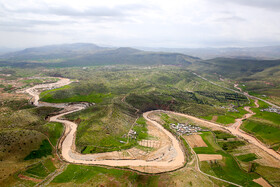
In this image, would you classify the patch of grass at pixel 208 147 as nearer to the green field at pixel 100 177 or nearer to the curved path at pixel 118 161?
the curved path at pixel 118 161

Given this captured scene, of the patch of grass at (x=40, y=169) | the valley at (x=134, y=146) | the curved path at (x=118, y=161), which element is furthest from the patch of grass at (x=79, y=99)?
the patch of grass at (x=40, y=169)

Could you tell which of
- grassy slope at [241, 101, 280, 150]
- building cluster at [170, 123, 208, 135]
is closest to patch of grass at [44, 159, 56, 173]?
building cluster at [170, 123, 208, 135]

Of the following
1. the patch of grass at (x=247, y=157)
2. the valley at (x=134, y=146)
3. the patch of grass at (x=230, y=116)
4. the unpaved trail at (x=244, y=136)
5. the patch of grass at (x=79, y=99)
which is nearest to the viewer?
the valley at (x=134, y=146)

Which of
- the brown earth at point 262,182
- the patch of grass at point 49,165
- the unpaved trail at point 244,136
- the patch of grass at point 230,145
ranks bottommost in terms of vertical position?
the unpaved trail at point 244,136

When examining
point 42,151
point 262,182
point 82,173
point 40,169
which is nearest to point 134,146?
point 82,173

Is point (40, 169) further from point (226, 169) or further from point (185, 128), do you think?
point (185, 128)

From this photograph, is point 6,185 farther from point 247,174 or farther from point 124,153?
point 247,174

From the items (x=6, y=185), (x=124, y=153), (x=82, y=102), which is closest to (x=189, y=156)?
(x=124, y=153)
